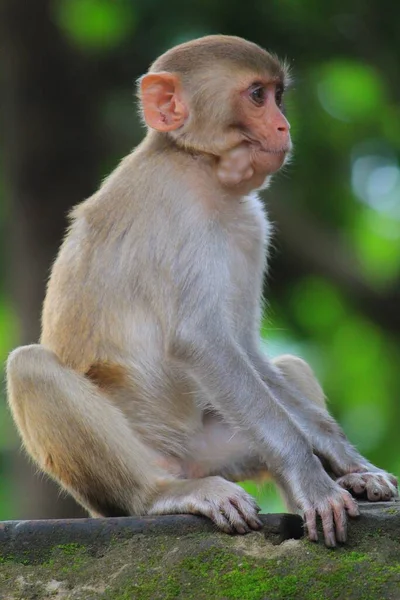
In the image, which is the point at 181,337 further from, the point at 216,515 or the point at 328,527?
the point at 328,527

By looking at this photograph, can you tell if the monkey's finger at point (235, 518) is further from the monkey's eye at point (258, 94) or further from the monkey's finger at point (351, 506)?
the monkey's eye at point (258, 94)

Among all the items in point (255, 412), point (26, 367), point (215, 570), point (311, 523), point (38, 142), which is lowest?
point (215, 570)

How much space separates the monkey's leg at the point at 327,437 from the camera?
6.49 m

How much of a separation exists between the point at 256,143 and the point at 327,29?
25.1 ft

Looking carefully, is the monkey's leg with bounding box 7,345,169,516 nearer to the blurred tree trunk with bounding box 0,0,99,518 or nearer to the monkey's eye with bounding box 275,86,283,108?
the monkey's eye with bounding box 275,86,283,108

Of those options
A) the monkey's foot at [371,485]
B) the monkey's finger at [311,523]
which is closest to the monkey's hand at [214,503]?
the monkey's finger at [311,523]

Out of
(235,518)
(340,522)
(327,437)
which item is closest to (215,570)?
(235,518)

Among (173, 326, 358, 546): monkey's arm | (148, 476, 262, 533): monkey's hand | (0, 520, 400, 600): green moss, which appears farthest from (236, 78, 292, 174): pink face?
(0, 520, 400, 600): green moss

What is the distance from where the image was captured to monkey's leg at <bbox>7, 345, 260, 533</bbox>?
6.22 meters

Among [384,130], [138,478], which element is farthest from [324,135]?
[138,478]

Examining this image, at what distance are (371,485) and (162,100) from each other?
2657mm

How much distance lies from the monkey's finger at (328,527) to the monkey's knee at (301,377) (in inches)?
73.6

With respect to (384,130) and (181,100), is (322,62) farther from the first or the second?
(181,100)

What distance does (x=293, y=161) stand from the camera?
14578 millimetres
